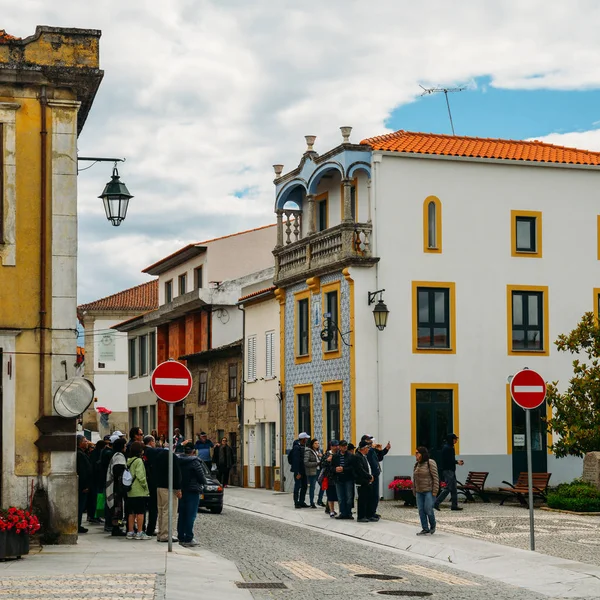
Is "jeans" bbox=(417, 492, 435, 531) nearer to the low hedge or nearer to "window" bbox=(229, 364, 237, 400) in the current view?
the low hedge

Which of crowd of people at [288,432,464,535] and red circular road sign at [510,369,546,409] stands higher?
red circular road sign at [510,369,546,409]

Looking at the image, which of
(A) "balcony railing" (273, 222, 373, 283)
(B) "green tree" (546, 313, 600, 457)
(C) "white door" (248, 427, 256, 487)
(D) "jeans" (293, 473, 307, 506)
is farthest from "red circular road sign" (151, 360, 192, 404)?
(C) "white door" (248, 427, 256, 487)

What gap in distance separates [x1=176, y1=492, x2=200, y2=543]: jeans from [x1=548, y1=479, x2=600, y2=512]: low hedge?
10.5 m

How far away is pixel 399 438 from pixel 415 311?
353 centimetres

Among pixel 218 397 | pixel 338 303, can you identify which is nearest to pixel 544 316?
pixel 338 303

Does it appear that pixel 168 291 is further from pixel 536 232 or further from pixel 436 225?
pixel 536 232

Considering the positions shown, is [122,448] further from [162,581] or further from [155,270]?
[155,270]

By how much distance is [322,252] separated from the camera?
36312mm

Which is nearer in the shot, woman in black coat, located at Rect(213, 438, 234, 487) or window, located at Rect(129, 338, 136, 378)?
woman in black coat, located at Rect(213, 438, 234, 487)

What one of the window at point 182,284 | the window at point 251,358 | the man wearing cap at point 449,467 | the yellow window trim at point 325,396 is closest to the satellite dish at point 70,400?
the man wearing cap at point 449,467

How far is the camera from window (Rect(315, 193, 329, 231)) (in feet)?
126

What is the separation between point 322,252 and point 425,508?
15726mm

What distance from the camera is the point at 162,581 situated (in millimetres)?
13812

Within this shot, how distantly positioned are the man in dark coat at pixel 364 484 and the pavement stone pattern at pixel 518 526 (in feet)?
2.50
